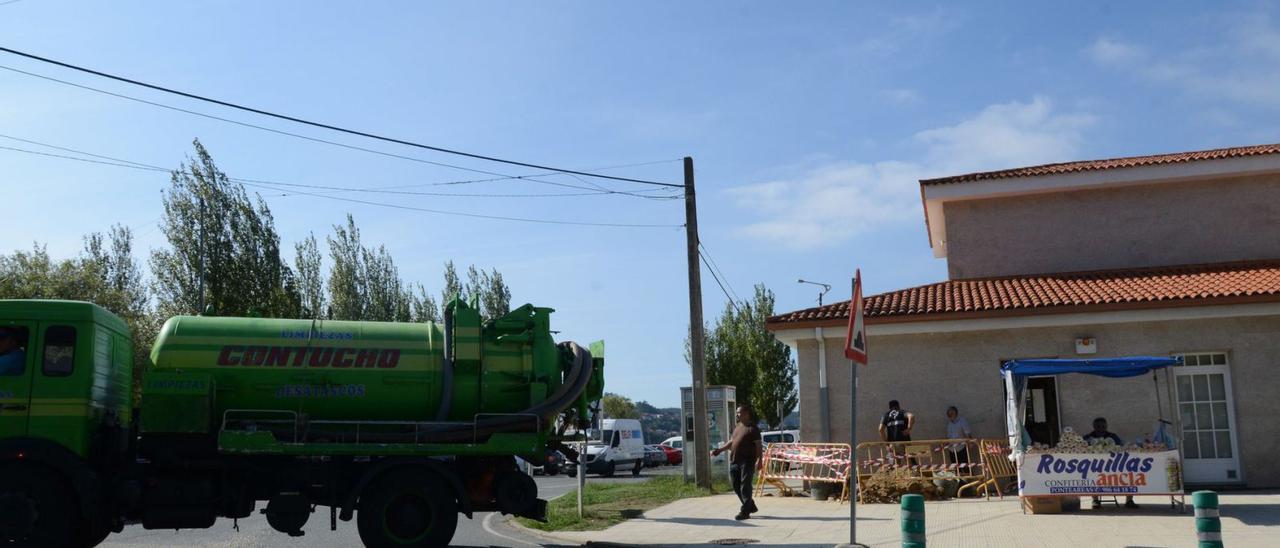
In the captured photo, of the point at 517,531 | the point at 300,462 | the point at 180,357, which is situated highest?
the point at 180,357

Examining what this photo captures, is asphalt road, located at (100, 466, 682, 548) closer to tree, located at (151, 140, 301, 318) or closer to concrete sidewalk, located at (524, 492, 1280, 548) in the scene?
concrete sidewalk, located at (524, 492, 1280, 548)

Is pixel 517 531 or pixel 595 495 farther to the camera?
pixel 595 495

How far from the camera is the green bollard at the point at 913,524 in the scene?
8164mm

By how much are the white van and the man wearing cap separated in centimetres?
2488

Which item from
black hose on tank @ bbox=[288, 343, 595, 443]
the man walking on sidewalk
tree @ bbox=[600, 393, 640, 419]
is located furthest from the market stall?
tree @ bbox=[600, 393, 640, 419]

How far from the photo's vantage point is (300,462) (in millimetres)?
11094

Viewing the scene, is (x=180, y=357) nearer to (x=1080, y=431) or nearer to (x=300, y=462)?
(x=300, y=462)

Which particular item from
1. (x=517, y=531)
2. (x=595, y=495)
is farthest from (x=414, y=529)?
(x=595, y=495)

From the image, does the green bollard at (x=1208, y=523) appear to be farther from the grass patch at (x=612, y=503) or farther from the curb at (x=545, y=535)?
the grass patch at (x=612, y=503)

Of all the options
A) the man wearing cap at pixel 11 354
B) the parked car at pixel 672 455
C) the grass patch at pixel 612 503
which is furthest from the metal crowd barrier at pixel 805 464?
the parked car at pixel 672 455

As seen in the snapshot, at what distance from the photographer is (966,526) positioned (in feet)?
42.7

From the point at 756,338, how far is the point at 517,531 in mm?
38012

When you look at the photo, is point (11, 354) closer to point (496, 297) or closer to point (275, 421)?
point (275, 421)

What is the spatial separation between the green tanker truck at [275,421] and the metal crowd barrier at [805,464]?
21.9 feet
